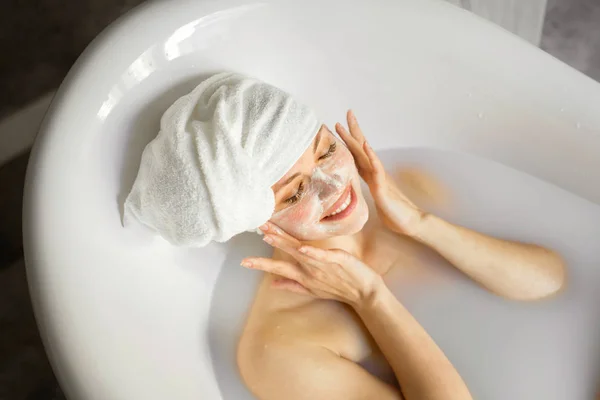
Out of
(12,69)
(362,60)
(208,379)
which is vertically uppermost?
(362,60)

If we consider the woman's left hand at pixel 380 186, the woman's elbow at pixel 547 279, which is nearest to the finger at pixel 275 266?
the woman's left hand at pixel 380 186

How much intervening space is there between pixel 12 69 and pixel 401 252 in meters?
1.15

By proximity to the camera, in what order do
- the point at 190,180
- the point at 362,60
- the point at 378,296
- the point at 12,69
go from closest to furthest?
the point at 190,180 → the point at 378,296 → the point at 362,60 → the point at 12,69

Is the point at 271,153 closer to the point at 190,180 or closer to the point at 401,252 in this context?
the point at 190,180

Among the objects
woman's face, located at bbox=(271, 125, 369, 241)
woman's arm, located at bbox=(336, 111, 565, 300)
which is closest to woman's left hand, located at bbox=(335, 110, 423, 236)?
woman's arm, located at bbox=(336, 111, 565, 300)

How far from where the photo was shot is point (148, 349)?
89 centimetres

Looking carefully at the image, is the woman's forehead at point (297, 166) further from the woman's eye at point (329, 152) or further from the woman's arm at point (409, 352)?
the woman's arm at point (409, 352)

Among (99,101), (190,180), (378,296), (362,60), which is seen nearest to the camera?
(190,180)

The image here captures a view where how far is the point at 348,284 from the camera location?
1002mm

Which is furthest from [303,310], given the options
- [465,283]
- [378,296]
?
[465,283]

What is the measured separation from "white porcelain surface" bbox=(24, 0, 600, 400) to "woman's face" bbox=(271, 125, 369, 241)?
0.80 ft

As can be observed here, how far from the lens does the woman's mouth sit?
91 centimetres

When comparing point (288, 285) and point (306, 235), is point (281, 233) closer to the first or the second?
point (306, 235)

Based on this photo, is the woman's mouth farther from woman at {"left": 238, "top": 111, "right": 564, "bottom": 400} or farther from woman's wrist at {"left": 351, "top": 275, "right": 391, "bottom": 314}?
woman's wrist at {"left": 351, "top": 275, "right": 391, "bottom": 314}
